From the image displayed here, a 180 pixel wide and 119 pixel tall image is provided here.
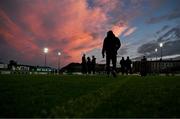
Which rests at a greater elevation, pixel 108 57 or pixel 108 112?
pixel 108 57

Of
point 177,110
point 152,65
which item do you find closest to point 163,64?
point 152,65

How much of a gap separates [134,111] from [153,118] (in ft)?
1.56

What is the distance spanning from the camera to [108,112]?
340cm

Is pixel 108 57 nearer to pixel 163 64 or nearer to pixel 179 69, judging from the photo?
pixel 179 69

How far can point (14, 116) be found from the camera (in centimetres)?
309

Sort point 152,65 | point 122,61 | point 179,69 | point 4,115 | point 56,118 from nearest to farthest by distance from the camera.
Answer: point 56,118 < point 4,115 < point 122,61 < point 179,69 < point 152,65

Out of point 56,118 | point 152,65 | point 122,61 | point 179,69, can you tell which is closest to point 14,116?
point 56,118

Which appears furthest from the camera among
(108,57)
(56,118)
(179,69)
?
(179,69)

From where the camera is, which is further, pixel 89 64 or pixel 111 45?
pixel 89 64

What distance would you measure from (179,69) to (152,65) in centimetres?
2724

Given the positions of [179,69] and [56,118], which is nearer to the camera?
[56,118]

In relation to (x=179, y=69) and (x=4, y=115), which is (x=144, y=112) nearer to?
(x=4, y=115)

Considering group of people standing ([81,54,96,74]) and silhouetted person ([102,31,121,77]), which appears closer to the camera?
silhouetted person ([102,31,121,77])

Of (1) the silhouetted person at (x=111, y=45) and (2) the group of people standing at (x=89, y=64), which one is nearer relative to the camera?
(1) the silhouetted person at (x=111, y=45)
